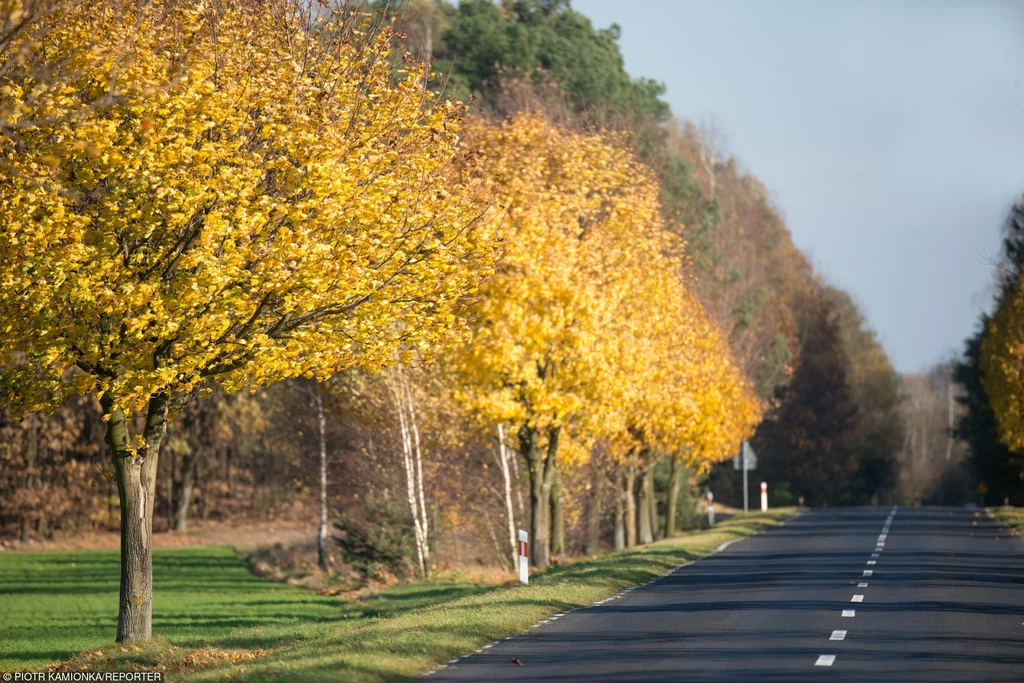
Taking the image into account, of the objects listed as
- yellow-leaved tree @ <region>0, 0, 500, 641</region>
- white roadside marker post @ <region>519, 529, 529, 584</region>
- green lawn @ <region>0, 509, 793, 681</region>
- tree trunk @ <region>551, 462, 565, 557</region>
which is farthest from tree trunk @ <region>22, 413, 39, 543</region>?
yellow-leaved tree @ <region>0, 0, 500, 641</region>

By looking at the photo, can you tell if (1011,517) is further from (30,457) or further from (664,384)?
(30,457)

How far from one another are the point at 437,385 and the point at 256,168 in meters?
18.7

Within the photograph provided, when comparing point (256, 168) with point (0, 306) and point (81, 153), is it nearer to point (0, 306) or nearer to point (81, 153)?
point (81, 153)

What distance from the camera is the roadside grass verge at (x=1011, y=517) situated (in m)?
39.3

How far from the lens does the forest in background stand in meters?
29.5

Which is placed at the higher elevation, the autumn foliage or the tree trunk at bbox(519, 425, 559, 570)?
the autumn foliage

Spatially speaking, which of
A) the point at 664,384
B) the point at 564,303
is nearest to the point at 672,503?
the point at 664,384

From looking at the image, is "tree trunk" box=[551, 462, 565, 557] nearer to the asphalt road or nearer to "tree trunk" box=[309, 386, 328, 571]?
the asphalt road

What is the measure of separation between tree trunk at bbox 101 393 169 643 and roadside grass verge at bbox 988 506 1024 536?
2651 cm

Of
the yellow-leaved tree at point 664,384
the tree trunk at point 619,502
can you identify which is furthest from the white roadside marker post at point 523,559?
the tree trunk at point 619,502

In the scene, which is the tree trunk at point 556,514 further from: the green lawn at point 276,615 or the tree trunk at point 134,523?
the tree trunk at point 134,523

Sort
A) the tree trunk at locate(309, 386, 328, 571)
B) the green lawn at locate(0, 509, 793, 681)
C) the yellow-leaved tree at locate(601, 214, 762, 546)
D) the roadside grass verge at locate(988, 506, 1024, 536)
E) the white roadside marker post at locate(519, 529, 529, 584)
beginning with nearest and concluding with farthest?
1. the green lawn at locate(0, 509, 793, 681)
2. the white roadside marker post at locate(519, 529, 529, 584)
3. the yellow-leaved tree at locate(601, 214, 762, 546)
4. the roadside grass verge at locate(988, 506, 1024, 536)
5. the tree trunk at locate(309, 386, 328, 571)

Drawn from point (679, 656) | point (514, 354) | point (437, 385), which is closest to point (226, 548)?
point (437, 385)

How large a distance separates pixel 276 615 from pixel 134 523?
40.2 ft
